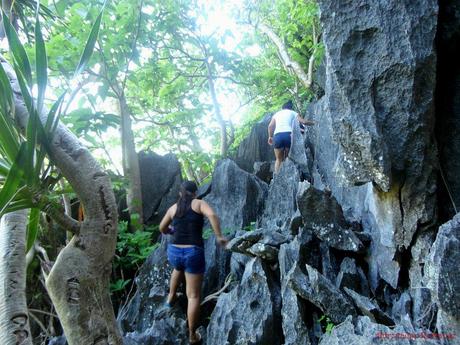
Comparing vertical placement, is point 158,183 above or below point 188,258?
above

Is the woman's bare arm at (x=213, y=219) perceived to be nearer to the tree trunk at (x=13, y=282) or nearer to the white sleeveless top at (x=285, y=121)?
the tree trunk at (x=13, y=282)

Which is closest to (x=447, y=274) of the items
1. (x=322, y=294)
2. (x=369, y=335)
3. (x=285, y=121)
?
(x=369, y=335)

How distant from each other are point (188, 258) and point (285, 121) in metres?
4.25

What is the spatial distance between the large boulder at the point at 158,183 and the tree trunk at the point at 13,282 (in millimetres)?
6941

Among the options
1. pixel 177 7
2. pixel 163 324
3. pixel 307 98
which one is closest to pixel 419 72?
pixel 163 324

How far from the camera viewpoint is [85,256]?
1.67 meters

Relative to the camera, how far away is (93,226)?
5.66 ft

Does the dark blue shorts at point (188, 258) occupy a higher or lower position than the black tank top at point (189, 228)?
lower

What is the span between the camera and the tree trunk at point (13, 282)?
5.34 feet

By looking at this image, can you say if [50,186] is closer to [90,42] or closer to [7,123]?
[7,123]

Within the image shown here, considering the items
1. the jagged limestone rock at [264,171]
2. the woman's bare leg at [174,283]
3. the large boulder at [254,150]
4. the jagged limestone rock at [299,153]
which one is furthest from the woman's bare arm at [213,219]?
the large boulder at [254,150]

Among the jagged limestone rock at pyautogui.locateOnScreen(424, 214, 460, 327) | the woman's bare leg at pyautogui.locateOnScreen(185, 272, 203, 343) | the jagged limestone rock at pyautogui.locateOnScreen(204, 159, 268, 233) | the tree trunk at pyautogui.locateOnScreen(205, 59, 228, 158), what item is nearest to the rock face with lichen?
the jagged limestone rock at pyautogui.locateOnScreen(424, 214, 460, 327)

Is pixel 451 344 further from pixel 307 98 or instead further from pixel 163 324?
pixel 307 98

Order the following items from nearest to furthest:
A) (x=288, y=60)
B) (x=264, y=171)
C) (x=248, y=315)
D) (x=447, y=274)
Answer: (x=447, y=274)
(x=248, y=315)
(x=264, y=171)
(x=288, y=60)
